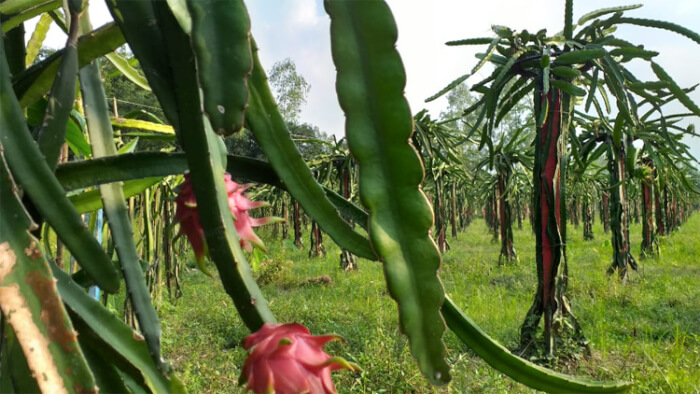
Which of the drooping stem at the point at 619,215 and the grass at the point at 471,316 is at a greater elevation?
the drooping stem at the point at 619,215

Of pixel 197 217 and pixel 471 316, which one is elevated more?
pixel 197 217

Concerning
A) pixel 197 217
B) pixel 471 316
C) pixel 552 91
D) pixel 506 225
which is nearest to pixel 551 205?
pixel 552 91

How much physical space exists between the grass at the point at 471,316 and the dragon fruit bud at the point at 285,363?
129 cm

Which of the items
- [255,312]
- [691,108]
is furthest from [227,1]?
[691,108]

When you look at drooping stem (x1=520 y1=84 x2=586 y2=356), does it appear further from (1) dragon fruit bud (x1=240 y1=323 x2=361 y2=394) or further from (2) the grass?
(1) dragon fruit bud (x1=240 y1=323 x2=361 y2=394)

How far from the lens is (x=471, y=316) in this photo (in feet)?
8.68

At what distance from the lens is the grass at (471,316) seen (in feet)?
5.64

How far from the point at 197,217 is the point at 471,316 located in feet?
8.29

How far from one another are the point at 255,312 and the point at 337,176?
4340 millimetres

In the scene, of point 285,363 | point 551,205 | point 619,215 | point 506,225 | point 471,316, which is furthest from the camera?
point 506,225

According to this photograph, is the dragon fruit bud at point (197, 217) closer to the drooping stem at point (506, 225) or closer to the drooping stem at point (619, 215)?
the drooping stem at point (619, 215)

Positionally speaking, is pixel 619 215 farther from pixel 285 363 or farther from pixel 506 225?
pixel 285 363

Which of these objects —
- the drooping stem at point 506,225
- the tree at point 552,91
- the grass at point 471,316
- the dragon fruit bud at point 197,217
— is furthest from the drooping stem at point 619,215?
the dragon fruit bud at point 197,217

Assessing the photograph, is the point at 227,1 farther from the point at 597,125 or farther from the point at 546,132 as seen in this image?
the point at 597,125
